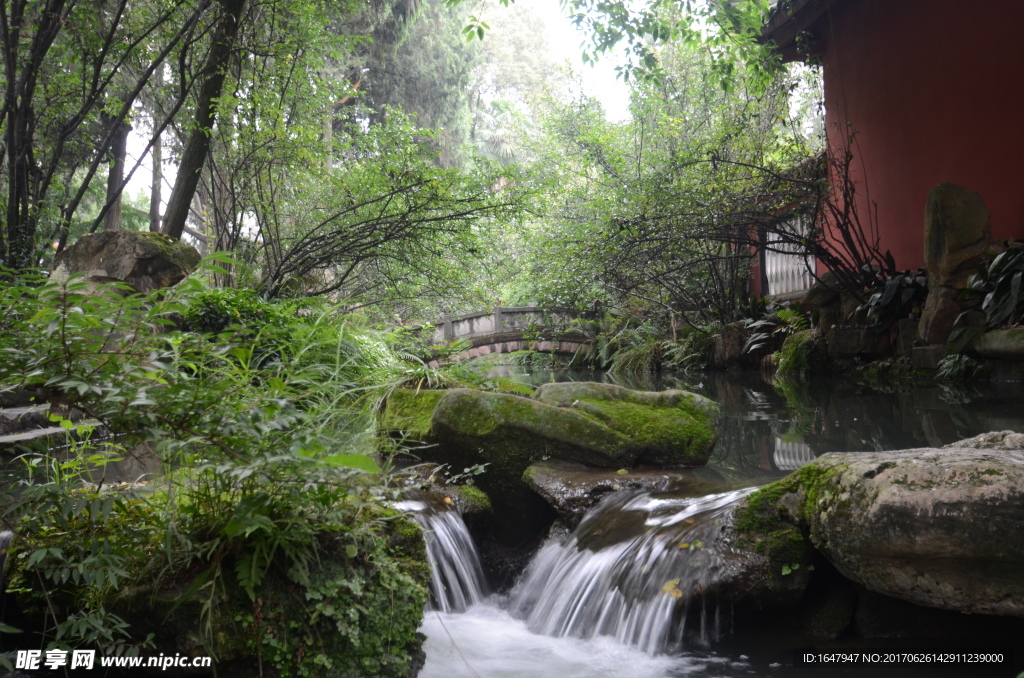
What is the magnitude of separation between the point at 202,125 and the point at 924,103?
852 centimetres

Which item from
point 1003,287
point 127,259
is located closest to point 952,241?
point 1003,287

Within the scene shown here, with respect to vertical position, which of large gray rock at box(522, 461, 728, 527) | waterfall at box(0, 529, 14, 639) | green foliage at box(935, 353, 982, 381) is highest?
green foliage at box(935, 353, 982, 381)

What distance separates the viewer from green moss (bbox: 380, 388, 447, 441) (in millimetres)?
4438

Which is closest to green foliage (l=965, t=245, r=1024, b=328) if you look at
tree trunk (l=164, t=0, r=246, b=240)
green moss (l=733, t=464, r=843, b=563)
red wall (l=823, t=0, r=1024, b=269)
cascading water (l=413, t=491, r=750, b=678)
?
red wall (l=823, t=0, r=1024, b=269)

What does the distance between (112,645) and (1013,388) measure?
7321 mm

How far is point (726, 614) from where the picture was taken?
8.81 feet

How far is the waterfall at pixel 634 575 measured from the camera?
8.90 feet

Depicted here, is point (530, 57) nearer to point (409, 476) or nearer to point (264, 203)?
point (264, 203)

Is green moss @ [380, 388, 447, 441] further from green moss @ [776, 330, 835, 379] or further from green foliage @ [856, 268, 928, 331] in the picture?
green moss @ [776, 330, 835, 379]

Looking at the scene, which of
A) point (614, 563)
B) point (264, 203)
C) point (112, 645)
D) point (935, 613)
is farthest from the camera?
point (264, 203)

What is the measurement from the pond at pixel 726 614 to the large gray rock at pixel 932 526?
0.29 m

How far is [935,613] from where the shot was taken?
99.0 inches

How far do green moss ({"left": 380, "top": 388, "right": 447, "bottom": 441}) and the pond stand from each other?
1.28 meters

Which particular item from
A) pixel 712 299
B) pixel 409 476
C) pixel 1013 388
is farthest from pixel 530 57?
pixel 409 476
